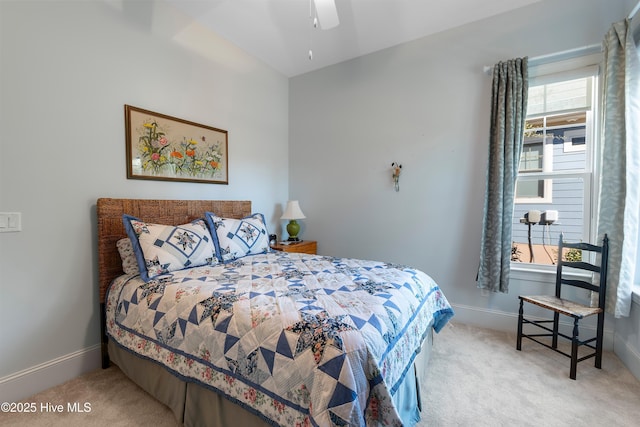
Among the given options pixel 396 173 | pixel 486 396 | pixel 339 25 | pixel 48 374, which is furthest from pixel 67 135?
pixel 486 396

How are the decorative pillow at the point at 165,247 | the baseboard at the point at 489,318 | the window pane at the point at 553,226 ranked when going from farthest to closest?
the baseboard at the point at 489,318
the window pane at the point at 553,226
the decorative pillow at the point at 165,247

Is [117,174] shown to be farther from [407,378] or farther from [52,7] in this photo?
[407,378]

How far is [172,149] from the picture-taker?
2607mm

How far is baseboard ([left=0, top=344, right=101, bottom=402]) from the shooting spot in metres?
1.76

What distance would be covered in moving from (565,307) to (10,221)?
149 inches

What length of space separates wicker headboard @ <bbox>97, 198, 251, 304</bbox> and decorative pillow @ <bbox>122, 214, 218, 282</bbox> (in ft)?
0.56

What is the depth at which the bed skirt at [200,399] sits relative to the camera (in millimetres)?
1344

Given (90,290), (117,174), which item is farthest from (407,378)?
(117,174)

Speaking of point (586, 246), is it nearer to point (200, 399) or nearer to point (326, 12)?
point (326, 12)

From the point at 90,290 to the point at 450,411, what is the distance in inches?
101

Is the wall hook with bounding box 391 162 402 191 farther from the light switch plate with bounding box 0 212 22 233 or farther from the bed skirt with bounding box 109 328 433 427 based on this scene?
the light switch plate with bounding box 0 212 22 233

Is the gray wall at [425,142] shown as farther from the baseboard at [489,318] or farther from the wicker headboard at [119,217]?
the wicker headboard at [119,217]

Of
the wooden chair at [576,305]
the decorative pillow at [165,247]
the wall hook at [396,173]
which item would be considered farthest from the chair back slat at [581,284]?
the decorative pillow at [165,247]

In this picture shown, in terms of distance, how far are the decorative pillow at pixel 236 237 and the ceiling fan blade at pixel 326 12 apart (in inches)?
69.2
